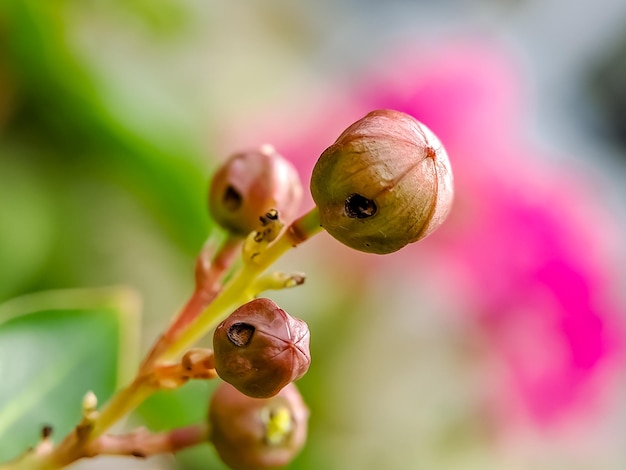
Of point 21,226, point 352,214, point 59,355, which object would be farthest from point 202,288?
point 21,226

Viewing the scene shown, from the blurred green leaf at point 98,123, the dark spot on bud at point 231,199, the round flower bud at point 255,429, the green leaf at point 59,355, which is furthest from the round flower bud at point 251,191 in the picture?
the blurred green leaf at point 98,123

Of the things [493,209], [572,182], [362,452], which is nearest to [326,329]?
[362,452]

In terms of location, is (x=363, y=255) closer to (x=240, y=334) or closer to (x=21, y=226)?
(x=21, y=226)

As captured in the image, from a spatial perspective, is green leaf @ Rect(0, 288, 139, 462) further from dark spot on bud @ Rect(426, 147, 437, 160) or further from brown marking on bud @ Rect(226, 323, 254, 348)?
dark spot on bud @ Rect(426, 147, 437, 160)

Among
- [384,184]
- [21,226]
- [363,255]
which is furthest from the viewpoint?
[363,255]

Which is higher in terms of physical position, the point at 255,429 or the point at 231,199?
the point at 231,199

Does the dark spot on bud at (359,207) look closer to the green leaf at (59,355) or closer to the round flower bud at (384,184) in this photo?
the round flower bud at (384,184)
